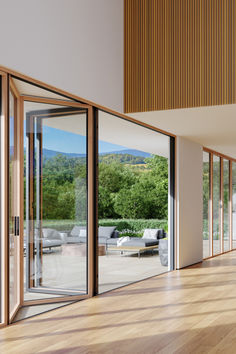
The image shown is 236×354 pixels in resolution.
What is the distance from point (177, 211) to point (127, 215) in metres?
7.23

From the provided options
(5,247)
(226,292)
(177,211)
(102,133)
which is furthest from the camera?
(177,211)

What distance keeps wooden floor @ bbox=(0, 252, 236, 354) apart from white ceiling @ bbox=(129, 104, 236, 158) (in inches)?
111

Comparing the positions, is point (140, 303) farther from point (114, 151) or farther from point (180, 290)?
point (114, 151)

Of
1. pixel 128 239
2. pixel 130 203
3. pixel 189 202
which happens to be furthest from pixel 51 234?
pixel 130 203

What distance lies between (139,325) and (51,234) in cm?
187

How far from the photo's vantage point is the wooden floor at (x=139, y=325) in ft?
14.6

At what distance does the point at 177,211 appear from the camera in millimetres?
9812

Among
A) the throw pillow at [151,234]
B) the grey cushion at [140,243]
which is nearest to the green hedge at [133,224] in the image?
the throw pillow at [151,234]

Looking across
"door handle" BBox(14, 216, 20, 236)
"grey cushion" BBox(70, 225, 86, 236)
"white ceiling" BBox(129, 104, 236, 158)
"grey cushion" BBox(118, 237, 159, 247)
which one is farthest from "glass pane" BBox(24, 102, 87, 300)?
"grey cushion" BBox(118, 237, 159, 247)

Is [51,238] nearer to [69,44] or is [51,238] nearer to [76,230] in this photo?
[76,230]

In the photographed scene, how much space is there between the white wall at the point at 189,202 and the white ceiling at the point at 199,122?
1.11 feet

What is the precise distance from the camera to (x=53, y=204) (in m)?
6.39

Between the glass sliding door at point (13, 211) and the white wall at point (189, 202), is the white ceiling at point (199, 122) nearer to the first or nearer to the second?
the white wall at point (189, 202)

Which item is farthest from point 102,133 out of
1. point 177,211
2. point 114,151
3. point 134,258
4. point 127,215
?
point 127,215
